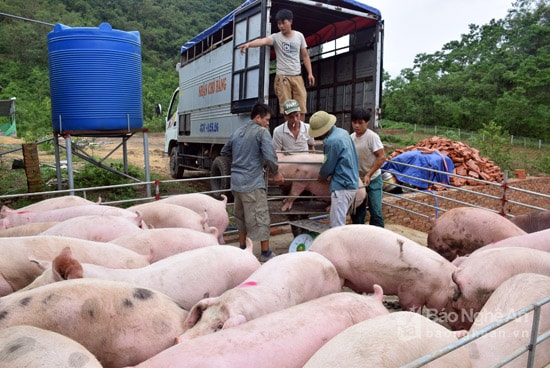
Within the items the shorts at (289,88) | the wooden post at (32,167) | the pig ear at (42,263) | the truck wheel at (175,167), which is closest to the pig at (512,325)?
the pig ear at (42,263)

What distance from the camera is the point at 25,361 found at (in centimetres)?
158

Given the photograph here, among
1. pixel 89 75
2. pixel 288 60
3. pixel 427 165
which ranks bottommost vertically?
pixel 427 165

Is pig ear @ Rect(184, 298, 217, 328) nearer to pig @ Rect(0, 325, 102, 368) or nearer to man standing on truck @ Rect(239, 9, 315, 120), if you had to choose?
pig @ Rect(0, 325, 102, 368)

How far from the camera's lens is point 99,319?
205cm

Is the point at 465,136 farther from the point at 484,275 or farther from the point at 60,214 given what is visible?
the point at 60,214

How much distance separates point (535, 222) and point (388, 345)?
136 inches

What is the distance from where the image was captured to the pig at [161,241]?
3.37m

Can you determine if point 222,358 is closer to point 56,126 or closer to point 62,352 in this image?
point 62,352

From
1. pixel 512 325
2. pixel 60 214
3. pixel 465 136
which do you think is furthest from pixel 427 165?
pixel 465 136

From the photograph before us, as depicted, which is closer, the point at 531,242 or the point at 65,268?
the point at 65,268

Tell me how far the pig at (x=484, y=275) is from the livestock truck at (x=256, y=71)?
13.6ft

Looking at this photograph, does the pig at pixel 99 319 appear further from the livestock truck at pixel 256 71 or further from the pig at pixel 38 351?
the livestock truck at pixel 256 71

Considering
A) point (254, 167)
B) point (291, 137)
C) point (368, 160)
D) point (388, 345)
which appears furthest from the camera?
point (291, 137)

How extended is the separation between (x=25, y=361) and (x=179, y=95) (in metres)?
10.4
